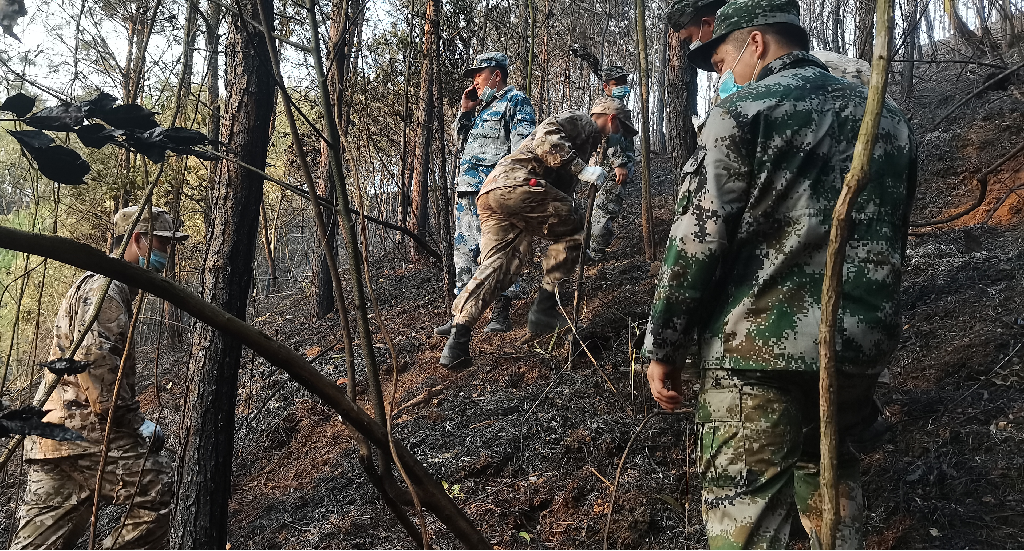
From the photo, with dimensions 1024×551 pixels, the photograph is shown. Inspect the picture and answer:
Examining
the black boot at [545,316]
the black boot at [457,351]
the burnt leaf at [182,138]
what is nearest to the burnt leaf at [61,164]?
the burnt leaf at [182,138]

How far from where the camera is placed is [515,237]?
194 inches

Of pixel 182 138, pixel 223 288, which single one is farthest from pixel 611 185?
pixel 182 138

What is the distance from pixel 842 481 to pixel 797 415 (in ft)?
1.32

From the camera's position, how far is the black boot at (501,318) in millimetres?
5590

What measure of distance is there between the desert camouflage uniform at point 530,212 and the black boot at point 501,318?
26.2 inches

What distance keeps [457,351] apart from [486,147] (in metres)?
2.02

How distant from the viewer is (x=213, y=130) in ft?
15.2

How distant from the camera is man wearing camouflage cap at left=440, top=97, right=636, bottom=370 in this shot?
4766 mm

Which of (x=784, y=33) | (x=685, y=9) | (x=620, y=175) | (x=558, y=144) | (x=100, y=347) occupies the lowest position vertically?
(x=100, y=347)

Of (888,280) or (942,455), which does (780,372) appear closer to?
(888,280)

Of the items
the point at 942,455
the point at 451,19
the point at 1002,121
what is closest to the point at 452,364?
the point at 942,455

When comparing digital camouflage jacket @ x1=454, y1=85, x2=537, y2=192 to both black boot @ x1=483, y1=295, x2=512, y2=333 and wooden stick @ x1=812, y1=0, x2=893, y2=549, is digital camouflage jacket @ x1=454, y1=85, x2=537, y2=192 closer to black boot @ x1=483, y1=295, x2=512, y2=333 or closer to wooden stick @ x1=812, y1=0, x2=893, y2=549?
black boot @ x1=483, y1=295, x2=512, y2=333

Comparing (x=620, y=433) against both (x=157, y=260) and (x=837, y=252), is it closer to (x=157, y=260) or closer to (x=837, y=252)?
(x=837, y=252)

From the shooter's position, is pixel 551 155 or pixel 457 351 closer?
pixel 551 155
